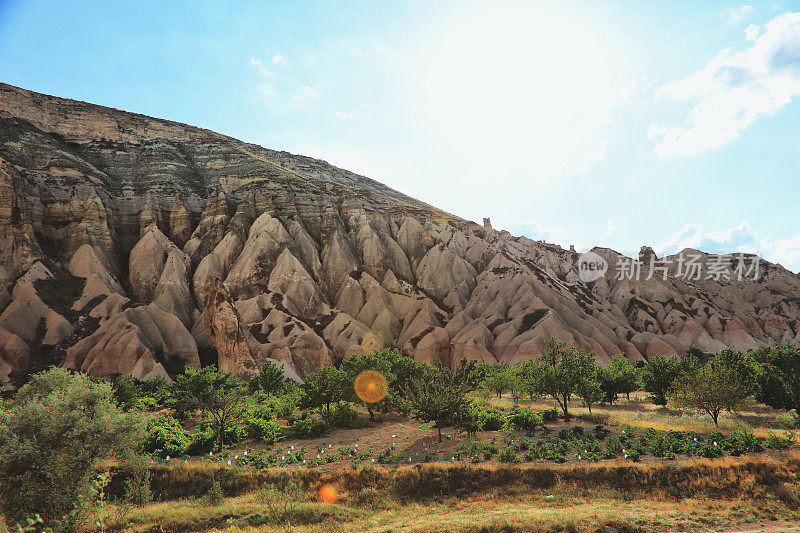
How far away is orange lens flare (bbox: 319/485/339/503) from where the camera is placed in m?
21.8

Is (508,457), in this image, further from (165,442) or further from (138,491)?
(165,442)

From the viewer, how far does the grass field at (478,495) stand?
16.9m

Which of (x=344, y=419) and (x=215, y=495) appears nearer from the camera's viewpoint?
(x=215, y=495)

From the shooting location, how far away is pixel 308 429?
31672 millimetres

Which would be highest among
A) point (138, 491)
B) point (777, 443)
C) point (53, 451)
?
point (777, 443)

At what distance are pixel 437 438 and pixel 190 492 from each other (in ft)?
50.2

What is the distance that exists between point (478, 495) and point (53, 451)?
1893 centimetres

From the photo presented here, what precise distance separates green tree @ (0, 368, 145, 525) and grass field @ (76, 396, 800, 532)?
237 centimetres

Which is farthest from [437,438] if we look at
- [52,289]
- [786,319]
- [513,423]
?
[786,319]

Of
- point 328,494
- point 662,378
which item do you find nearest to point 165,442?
point 328,494

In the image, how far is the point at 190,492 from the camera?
23.7 metres

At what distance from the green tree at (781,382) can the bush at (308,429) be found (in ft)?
119

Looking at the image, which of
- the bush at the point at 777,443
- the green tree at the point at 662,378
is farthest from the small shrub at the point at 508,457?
the green tree at the point at 662,378

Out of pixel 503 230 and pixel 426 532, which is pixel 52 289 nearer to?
pixel 426 532
